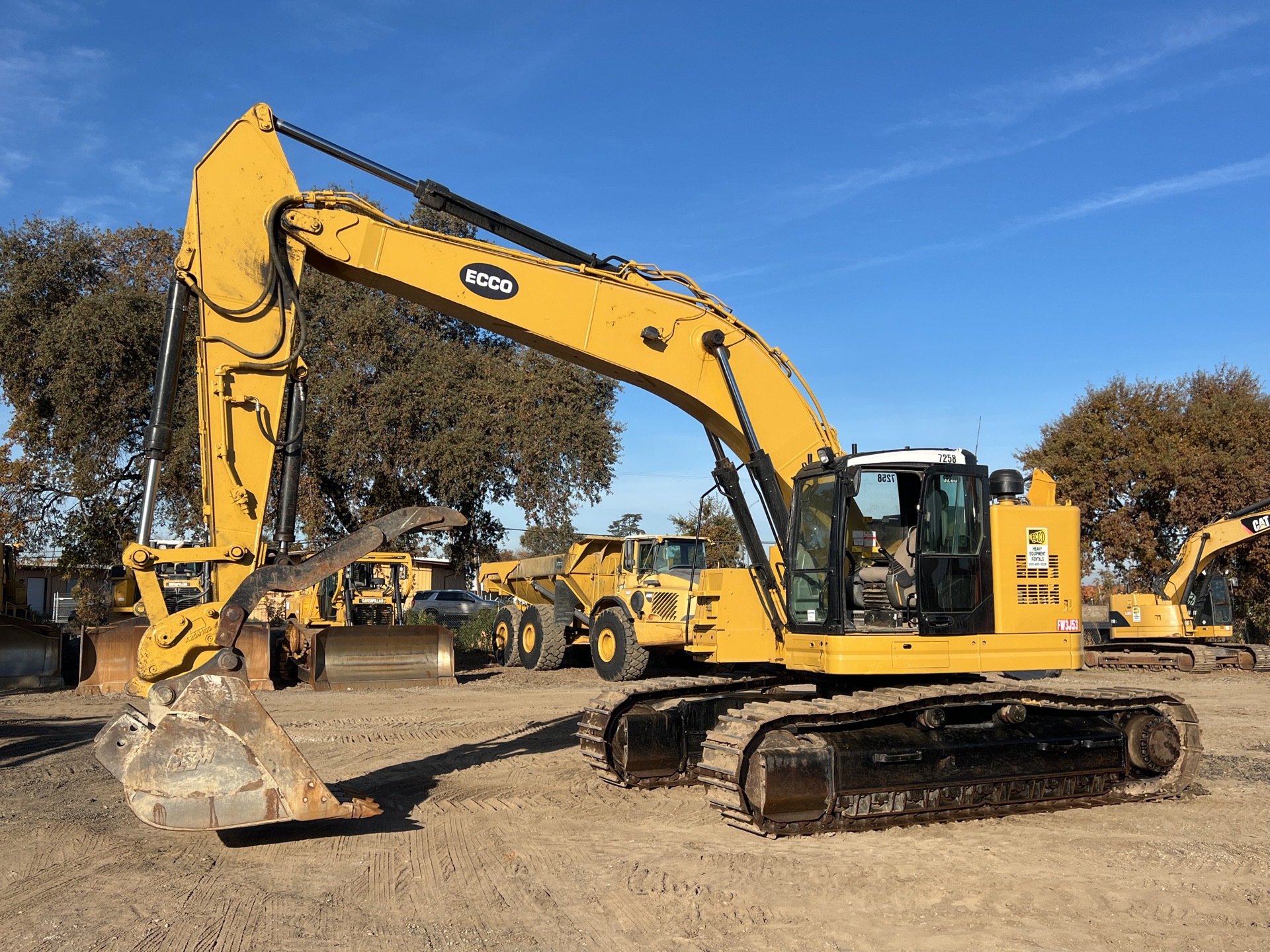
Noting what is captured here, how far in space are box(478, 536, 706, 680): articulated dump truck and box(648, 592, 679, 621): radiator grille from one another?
1cm

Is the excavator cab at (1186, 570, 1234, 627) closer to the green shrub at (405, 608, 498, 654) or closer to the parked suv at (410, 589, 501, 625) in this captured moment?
the green shrub at (405, 608, 498, 654)

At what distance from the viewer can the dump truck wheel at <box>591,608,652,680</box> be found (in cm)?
1748

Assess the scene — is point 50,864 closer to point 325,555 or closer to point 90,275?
point 325,555

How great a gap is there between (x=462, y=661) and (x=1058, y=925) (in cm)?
1924

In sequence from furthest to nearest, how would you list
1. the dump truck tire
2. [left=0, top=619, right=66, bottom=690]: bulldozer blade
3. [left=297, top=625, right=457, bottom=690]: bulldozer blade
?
the dump truck tire < [left=0, top=619, right=66, bottom=690]: bulldozer blade < [left=297, top=625, right=457, bottom=690]: bulldozer blade

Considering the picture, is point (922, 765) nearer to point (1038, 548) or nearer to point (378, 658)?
point (1038, 548)

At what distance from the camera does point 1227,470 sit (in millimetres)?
27672

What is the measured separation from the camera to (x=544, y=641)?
820 inches

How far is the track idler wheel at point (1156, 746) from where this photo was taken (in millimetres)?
8969

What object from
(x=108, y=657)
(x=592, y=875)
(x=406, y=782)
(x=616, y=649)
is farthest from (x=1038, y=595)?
(x=108, y=657)

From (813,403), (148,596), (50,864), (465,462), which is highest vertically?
(465,462)

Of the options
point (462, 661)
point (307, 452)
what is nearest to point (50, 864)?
point (462, 661)

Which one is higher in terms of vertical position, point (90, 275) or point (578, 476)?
point (90, 275)

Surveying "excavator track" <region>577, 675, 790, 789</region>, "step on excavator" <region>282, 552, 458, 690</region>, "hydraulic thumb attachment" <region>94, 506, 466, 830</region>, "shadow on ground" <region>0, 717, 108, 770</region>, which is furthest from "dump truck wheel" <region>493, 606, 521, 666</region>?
"hydraulic thumb attachment" <region>94, 506, 466, 830</region>
